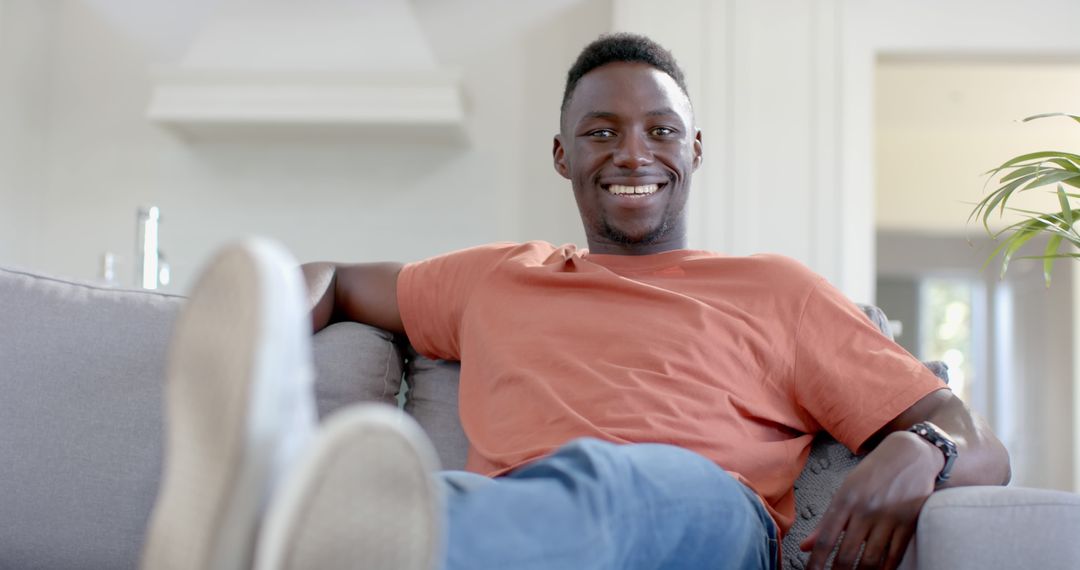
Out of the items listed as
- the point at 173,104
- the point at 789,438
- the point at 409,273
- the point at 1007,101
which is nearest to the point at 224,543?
the point at 789,438

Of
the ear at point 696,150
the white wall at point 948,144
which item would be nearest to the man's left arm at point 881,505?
the ear at point 696,150

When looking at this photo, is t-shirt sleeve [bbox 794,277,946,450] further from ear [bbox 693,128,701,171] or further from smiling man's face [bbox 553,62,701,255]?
ear [bbox 693,128,701,171]

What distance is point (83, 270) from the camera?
4602 mm

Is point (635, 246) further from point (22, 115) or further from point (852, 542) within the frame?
point (22, 115)

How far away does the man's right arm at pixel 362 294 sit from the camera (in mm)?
1744

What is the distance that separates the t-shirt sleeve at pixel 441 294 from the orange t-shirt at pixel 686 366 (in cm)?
5

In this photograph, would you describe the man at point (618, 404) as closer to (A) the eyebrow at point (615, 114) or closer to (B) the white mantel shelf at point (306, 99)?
(A) the eyebrow at point (615, 114)

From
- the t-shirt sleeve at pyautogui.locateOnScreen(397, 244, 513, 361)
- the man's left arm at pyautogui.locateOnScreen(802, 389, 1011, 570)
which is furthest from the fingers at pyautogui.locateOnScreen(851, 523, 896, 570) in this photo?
the t-shirt sleeve at pyautogui.locateOnScreen(397, 244, 513, 361)

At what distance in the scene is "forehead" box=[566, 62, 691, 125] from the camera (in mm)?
1726

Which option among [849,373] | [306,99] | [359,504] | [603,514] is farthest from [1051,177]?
[306,99]

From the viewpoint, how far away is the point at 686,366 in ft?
4.66

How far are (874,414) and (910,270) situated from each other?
271 inches

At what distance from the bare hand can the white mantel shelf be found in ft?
10.2

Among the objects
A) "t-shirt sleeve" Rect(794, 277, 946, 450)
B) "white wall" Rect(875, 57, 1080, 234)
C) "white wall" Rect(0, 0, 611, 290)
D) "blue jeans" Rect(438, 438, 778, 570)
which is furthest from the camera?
"white wall" Rect(875, 57, 1080, 234)
